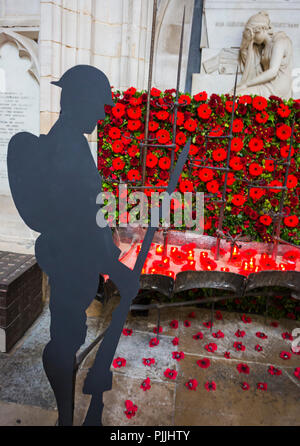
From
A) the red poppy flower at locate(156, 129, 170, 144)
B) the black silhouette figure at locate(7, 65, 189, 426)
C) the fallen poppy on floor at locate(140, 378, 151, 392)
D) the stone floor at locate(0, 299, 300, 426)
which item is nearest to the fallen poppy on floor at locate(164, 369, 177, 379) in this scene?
the stone floor at locate(0, 299, 300, 426)

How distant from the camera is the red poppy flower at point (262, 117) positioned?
122 inches

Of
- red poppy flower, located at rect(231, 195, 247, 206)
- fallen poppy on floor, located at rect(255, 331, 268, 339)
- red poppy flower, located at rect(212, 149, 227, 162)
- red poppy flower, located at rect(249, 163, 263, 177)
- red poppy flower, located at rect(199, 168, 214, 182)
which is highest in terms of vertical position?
red poppy flower, located at rect(212, 149, 227, 162)

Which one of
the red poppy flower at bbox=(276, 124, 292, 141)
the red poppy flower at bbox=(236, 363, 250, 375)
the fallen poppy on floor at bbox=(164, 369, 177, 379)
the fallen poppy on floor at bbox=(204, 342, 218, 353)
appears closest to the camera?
the fallen poppy on floor at bbox=(164, 369, 177, 379)

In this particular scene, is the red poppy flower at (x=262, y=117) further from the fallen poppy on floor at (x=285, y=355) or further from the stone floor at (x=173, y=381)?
the fallen poppy on floor at (x=285, y=355)

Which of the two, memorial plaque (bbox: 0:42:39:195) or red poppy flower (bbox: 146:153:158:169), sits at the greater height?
memorial plaque (bbox: 0:42:39:195)

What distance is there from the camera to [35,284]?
9.80ft

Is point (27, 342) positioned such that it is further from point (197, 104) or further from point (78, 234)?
point (197, 104)

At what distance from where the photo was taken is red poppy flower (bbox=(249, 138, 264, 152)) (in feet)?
10.3

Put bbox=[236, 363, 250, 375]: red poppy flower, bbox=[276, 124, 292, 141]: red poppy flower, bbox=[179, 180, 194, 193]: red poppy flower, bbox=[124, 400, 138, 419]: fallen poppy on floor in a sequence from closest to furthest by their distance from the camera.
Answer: bbox=[124, 400, 138, 419]: fallen poppy on floor
bbox=[236, 363, 250, 375]: red poppy flower
bbox=[276, 124, 292, 141]: red poppy flower
bbox=[179, 180, 194, 193]: red poppy flower

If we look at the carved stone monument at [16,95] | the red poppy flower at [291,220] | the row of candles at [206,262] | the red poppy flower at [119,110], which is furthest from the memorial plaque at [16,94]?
→ the red poppy flower at [291,220]

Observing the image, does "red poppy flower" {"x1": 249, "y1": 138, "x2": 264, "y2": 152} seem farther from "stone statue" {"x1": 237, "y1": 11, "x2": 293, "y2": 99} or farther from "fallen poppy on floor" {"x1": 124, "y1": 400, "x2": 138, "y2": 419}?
"fallen poppy on floor" {"x1": 124, "y1": 400, "x2": 138, "y2": 419}

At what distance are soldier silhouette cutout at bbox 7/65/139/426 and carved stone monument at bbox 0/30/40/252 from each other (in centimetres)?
260

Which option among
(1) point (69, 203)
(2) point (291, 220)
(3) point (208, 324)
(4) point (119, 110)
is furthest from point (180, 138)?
(1) point (69, 203)
